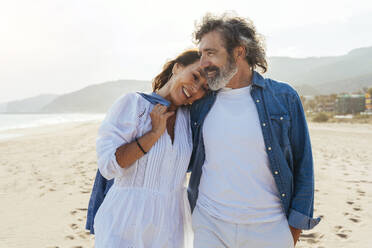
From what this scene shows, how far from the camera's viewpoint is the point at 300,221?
2.03 metres

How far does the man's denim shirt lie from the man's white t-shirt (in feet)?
0.19

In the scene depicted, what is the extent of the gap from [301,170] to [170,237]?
3.13 ft

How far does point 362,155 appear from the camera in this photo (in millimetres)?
9570

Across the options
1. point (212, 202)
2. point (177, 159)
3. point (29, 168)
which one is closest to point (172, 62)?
point (177, 159)

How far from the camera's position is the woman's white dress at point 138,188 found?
1994 millimetres

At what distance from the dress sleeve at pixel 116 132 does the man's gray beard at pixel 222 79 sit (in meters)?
0.52

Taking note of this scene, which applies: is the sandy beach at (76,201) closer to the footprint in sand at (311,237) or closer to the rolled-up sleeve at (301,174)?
the footprint in sand at (311,237)

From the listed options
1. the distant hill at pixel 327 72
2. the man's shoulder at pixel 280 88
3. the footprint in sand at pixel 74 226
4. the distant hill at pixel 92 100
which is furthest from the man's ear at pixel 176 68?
the distant hill at pixel 92 100

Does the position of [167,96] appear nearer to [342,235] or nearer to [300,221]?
[300,221]

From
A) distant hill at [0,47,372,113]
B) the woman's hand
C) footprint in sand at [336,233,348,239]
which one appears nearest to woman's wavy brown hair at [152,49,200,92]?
the woman's hand

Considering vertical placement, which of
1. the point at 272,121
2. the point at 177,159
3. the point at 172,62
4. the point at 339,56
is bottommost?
the point at 177,159

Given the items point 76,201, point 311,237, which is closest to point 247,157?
point 311,237

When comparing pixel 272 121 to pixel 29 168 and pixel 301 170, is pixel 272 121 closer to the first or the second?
pixel 301 170

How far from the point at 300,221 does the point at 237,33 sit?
132 cm
